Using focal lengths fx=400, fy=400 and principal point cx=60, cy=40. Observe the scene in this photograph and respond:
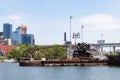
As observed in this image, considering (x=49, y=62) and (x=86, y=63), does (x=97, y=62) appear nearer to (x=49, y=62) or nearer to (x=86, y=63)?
(x=86, y=63)

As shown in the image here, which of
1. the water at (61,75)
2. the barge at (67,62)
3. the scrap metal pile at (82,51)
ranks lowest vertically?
the water at (61,75)

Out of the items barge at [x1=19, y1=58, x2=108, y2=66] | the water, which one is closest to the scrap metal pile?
barge at [x1=19, y1=58, x2=108, y2=66]

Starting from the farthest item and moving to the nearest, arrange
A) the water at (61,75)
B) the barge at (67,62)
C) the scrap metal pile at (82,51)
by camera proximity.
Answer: the scrap metal pile at (82,51) < the barge at (67,62) < the water at (61,75)

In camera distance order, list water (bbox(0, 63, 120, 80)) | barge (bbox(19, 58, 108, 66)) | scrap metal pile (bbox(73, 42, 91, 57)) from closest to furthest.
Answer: water (bbox(0, 63, 120, 80)) < barge (bbox(19, 58, 108, 66)) < scrap metal pile (bbox(73, 42, 91, 57))

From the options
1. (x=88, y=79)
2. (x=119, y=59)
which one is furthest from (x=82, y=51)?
(x=88, y=79)

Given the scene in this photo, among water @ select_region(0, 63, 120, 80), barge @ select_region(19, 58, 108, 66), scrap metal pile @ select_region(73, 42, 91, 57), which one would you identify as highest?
scrap metal pile @ select_region(73, 42, 91, 57)

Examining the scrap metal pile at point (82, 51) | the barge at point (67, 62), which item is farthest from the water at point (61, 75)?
the scrap metal pile at point (82, 51)

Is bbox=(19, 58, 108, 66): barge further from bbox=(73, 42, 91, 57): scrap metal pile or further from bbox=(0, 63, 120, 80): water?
bbox=(0, 63, 120, 80): water

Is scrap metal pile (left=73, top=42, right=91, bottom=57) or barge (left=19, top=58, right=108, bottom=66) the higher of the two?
scrap metal pile (left=73, top=42, right=91, bottom=57)

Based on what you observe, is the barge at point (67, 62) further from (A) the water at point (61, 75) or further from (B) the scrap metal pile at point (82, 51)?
(A) the water at point (61, 75)

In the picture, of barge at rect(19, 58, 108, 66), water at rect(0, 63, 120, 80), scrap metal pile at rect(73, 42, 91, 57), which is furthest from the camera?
scrap metal pile at rect(73, 42, 91, 57)

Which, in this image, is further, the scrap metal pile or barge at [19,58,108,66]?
the scrap metal pile

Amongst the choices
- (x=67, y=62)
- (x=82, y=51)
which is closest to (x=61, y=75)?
(x=67, y=62)

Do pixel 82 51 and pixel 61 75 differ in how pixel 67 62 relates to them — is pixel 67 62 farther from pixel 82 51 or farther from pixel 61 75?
pixel 61 75
